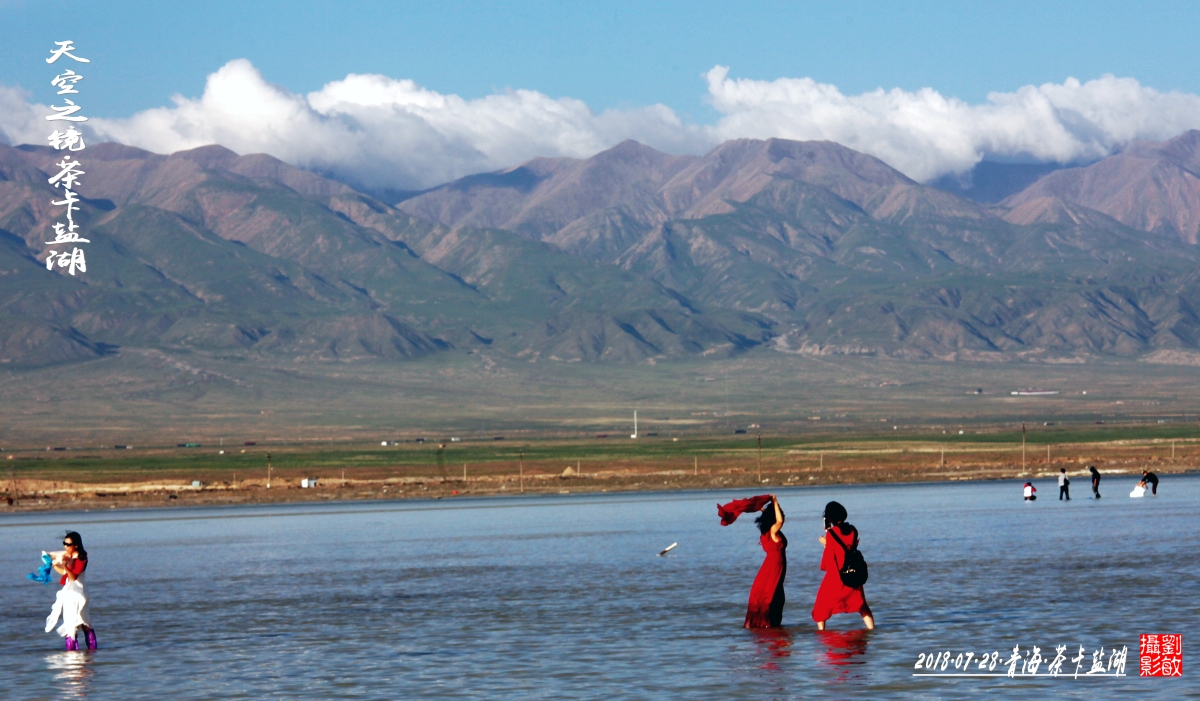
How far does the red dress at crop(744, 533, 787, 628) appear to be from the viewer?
2311 centimetres

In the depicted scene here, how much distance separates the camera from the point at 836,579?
74.4 ft

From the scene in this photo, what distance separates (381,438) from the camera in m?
192

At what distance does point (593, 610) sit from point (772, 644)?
5.99 metres

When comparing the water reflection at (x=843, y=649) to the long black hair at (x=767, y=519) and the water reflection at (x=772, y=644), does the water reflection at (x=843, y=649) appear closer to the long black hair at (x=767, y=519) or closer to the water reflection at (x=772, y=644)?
the water reflection at (x=772, y=644)

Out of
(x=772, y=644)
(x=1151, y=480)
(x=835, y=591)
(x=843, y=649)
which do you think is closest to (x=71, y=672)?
(x=772, y=644)

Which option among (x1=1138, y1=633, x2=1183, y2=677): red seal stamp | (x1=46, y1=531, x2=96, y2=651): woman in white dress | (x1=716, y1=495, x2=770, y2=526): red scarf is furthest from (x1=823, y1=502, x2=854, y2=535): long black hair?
(x1=46, y1=531, x2=96, y2=651): woman in white dress

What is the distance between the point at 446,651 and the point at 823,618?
5.90 meters

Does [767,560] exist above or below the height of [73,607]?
above

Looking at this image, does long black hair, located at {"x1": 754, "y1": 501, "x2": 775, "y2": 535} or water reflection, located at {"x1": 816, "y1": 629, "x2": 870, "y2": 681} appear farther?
long black hair, located at {"x1": 754, "y1": 501, "x2": 775, "y2": 535}

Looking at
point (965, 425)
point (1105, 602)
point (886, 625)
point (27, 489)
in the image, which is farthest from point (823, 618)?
point (965, 425)

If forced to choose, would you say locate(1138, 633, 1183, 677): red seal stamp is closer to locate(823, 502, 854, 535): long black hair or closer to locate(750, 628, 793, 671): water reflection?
locate(823, 502, 854, 535): long black hair

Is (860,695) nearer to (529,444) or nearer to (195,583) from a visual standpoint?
(195,583)

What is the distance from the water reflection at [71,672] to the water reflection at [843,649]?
10124 mm

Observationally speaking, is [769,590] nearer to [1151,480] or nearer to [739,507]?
[739,507]
